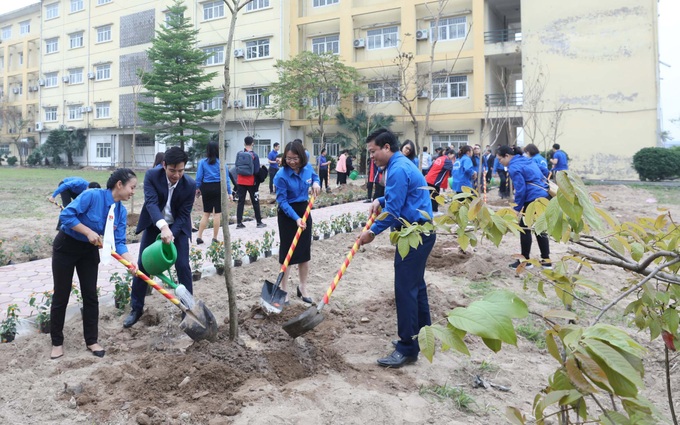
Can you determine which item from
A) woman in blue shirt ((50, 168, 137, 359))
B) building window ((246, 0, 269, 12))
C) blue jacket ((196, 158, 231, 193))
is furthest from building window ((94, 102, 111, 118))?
woman in blue shirt ((50, 168, 137, 359))

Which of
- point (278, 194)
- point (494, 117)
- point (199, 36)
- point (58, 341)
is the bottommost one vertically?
point (58, 341)

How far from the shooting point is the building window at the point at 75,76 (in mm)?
37594

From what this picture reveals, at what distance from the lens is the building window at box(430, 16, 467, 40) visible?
25.4 meters

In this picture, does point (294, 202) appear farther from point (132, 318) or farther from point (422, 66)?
point (422, 66)

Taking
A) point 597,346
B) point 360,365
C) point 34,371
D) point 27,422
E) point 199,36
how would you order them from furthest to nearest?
point 199,36, point 360,365, point 34,371, point 27,422, point 597,346

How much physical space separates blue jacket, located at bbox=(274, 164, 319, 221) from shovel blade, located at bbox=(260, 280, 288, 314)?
753mm

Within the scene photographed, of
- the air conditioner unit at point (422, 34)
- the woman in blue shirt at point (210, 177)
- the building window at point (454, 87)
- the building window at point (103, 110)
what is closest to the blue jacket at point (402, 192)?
the woman in blue shirt at point (210, 177)

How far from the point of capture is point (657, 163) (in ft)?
66.4

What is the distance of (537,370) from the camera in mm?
3762

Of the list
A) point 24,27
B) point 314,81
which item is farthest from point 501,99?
point 24,27

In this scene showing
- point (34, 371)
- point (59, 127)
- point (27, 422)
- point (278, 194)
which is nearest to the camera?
point (27, 422)

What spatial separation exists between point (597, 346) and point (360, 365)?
2.96 m

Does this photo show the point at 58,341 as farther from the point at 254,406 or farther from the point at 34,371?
the point at 254,406

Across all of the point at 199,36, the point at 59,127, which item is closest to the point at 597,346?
the point at 199,36
